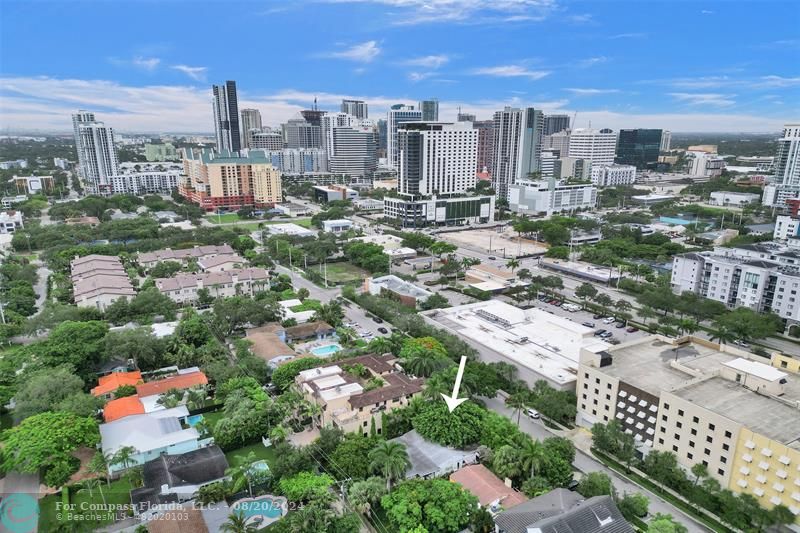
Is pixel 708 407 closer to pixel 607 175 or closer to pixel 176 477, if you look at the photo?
pixel 176 477

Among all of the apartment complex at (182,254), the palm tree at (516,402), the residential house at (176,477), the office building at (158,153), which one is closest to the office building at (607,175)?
the apartment complex at (182,254)

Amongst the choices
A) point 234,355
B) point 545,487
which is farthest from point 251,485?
point 234,355

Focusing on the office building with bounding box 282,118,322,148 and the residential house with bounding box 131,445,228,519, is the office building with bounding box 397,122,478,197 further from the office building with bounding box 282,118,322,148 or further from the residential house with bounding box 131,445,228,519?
the office building with bounding box 282,118,322,148

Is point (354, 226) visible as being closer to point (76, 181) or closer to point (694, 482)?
point (694, 482)

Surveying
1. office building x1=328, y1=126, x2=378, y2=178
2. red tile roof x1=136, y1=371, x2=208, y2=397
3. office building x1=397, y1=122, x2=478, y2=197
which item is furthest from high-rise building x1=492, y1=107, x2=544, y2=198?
red tile roof x1=136, y1=371, x2=208, y2=397

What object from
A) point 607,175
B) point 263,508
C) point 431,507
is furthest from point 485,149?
point 263,508

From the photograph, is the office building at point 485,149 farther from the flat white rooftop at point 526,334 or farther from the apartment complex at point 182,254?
the flat white rooftop at point 526,334
